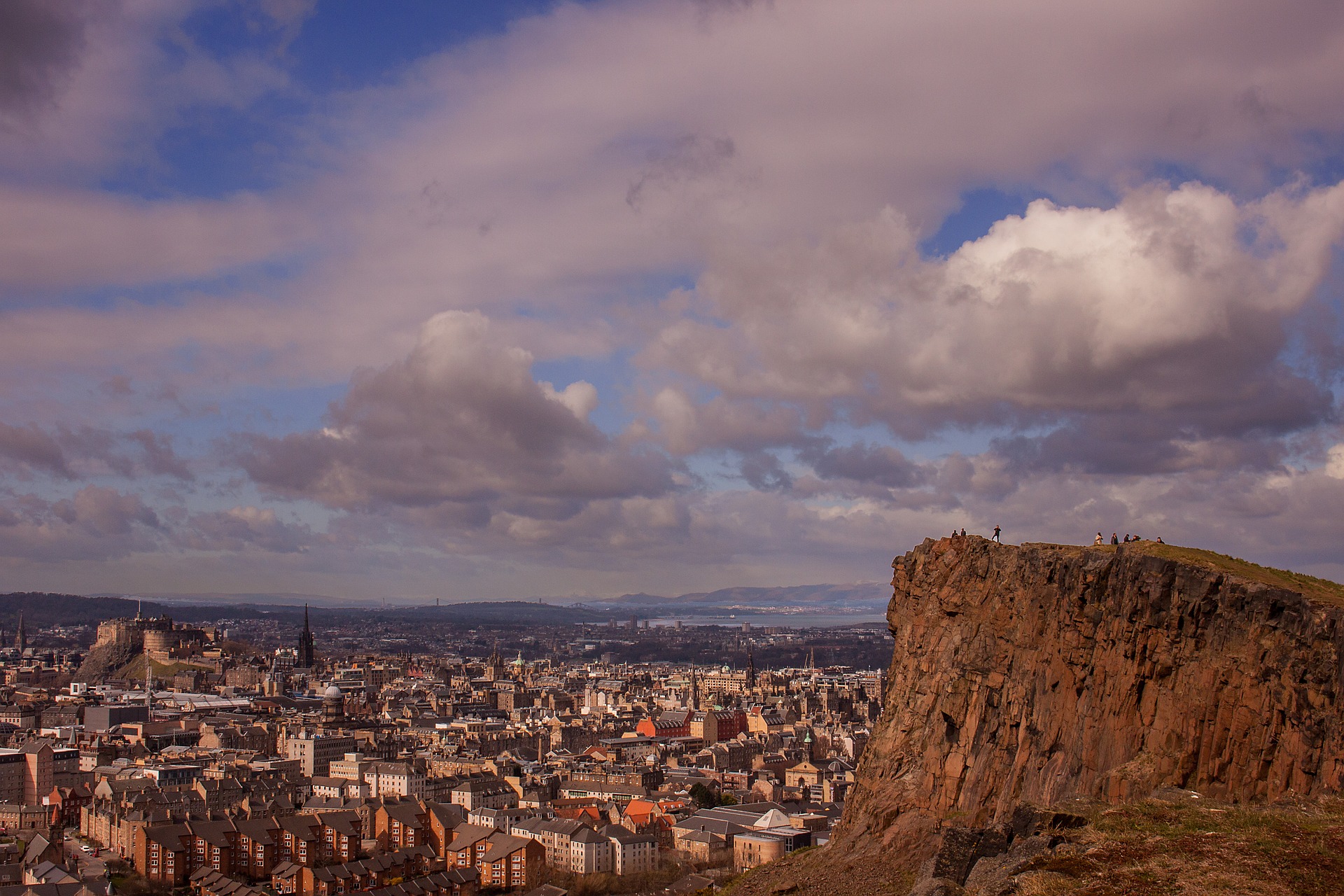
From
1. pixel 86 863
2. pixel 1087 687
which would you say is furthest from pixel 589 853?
pixel 1087 687

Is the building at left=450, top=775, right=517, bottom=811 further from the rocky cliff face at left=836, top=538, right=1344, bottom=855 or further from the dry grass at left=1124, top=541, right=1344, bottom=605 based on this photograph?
the dry grass at left=1124, top=541, right=1344, bottom=605

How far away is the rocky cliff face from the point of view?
30.2 metres

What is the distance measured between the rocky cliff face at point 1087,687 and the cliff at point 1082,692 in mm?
52

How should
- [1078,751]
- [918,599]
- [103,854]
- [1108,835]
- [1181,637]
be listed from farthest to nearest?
[103,854] → [918,599] → [1078,751] → [1181,637] → [1108,835]

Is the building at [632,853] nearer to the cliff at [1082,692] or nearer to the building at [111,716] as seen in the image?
the cliff at [1082,692]

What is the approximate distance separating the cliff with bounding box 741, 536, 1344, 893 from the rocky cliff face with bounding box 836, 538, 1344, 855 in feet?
0.17

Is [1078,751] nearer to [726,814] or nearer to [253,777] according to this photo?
[726,814]

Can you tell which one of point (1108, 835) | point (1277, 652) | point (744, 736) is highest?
point (1277, 652)

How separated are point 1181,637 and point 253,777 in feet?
319

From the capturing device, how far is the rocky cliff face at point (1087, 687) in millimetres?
30250

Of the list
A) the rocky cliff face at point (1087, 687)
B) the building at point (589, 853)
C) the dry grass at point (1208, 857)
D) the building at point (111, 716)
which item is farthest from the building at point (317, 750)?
the dry grass at point (1208, 857)

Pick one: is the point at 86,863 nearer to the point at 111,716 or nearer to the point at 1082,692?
the point at 1082,692

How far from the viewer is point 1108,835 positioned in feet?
87.8

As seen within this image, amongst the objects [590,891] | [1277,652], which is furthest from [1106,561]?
[590,891]
